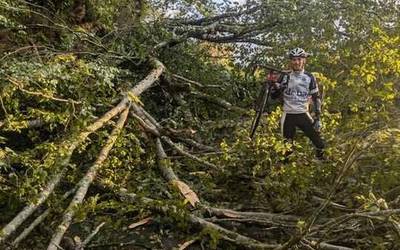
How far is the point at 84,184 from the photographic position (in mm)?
5402

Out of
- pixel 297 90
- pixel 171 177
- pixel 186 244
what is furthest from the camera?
pixel 297 90

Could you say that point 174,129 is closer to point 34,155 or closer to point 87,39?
point 87,39

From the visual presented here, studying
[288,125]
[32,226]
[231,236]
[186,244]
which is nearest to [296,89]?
[288,125]

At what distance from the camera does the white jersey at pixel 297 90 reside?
6348mm

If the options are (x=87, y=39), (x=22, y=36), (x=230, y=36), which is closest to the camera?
(x=22, y=36)

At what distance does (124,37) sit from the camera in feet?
28.5

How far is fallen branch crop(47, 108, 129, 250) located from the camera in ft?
15.2

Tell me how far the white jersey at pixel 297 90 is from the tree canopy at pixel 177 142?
0.94ft

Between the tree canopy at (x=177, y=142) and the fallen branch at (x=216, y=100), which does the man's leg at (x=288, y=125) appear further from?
the fallen branch at (x=216, y=100)

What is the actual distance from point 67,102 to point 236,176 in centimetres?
207

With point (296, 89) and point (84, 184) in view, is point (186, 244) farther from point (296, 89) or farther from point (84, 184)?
point (296, 89)

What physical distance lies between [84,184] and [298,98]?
2.58 m

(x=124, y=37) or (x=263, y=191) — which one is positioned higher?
(x=124, y=37)

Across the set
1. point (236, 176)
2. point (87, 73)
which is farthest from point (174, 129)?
point (87, 73)
